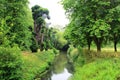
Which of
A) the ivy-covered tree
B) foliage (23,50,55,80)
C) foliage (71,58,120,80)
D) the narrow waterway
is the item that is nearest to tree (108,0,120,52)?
the narrow waterway

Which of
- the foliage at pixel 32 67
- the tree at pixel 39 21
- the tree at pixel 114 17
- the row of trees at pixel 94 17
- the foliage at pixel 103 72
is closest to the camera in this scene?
the foliage at pixel 103 72

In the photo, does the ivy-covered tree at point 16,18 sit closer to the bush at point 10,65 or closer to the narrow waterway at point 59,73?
the narrow waterway at point 59,73

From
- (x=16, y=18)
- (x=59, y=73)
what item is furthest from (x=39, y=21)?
(x=16, y=18)

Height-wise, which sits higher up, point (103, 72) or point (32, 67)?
point (103, 72)

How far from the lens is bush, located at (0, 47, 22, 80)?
72.7 feet

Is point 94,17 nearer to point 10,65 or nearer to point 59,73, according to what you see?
point 59,73

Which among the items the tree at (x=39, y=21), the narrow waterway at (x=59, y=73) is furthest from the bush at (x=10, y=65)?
the tree at (x=39, y=21)

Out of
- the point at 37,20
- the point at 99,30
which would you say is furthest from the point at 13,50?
the point at 37,20

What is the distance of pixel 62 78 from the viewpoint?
3603 centimetres

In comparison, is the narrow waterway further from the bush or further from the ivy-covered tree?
the bush

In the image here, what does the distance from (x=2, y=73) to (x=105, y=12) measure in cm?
1672

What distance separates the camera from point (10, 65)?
22.0 m

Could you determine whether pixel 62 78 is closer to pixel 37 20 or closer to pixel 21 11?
pixel 21 11

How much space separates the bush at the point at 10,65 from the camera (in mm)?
22166
